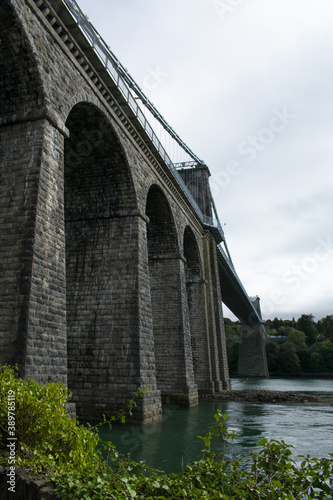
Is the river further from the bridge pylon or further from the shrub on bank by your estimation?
the bridge pylon

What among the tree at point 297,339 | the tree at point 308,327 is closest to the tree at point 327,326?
the tree at point 308,327

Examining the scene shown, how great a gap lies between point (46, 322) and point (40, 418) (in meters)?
3.13

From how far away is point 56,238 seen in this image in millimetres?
7938

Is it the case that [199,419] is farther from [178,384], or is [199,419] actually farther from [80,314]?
[80,314]

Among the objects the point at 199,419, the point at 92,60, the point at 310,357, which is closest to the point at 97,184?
the point at 92,60

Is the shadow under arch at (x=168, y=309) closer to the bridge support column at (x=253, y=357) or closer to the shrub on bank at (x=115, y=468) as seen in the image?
the shrub on bank at (x=115, y=468)

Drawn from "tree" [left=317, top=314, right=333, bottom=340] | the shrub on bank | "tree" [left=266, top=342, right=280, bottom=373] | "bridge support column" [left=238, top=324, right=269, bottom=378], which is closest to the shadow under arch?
the shrub on bank

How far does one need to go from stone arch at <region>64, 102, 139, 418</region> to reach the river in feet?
4.59

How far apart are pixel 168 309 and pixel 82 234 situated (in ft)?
19.8

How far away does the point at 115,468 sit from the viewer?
11.1 ft

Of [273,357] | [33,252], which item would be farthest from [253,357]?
[33,252]

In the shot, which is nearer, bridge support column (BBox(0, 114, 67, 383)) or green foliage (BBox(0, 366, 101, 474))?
green foliage (BBox(0, 366, 101, 474))

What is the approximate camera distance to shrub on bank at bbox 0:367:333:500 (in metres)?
2.56

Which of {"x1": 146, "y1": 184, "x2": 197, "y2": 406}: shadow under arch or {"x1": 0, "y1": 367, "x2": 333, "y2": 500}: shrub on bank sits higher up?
{"x1": 146, "y1": 184, "x2": 197, "y2": 406}: shadow under arch
